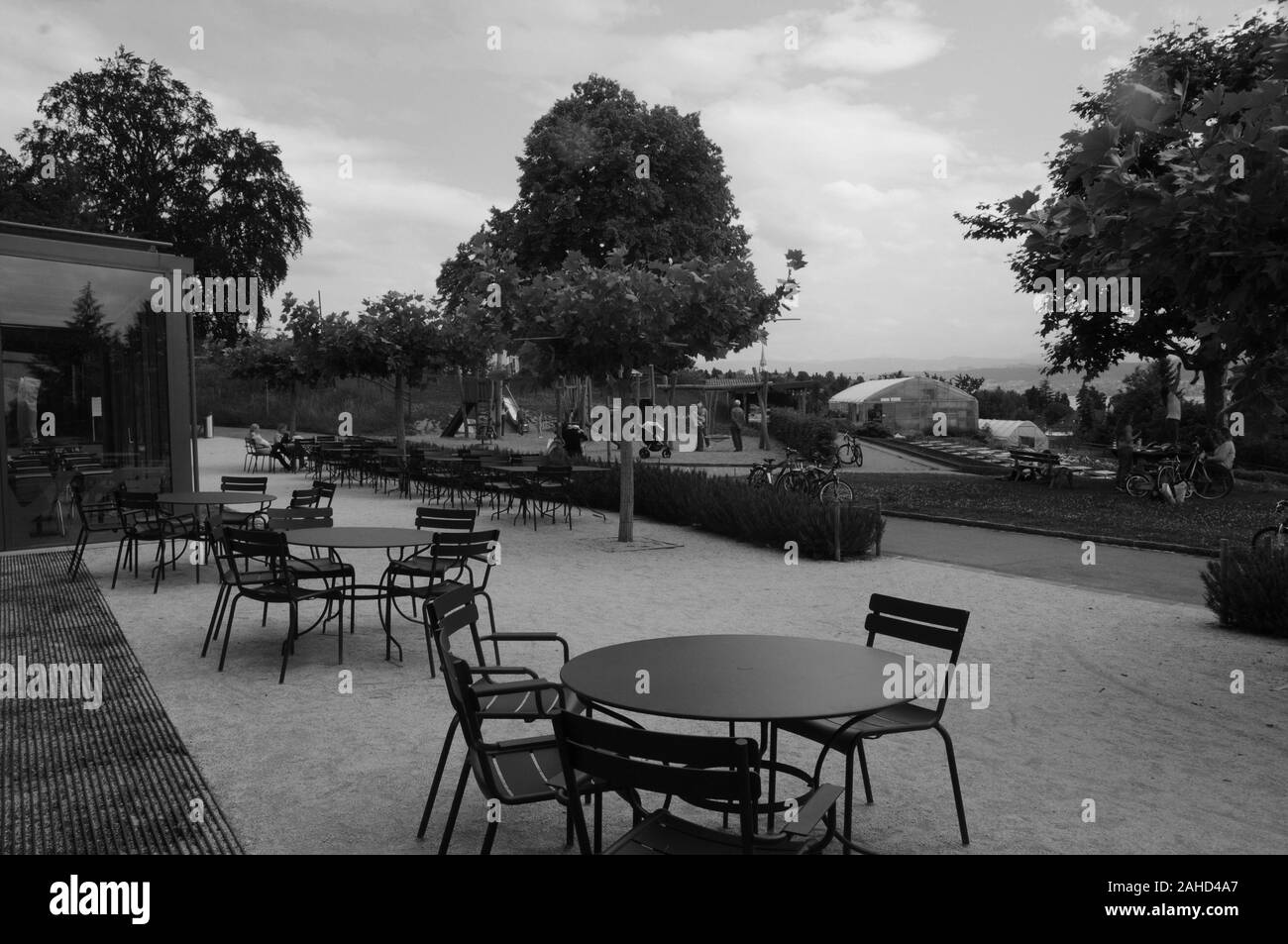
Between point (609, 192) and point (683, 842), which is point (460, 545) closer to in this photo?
point (683, 842)

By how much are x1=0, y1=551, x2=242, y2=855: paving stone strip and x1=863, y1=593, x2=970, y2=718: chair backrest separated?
2.65 meters

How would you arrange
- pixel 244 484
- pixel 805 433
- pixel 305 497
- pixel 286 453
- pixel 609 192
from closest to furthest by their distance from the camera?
pixel 305 497 → pixel 244 484 → pixel 286 453 → pixel 609 192 → pixel 805 433

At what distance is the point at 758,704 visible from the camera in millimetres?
3096

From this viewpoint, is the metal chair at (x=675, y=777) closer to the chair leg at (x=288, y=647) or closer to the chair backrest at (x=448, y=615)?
the chair backrest at (x=448, y=615)

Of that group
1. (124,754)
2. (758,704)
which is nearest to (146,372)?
(124,754)

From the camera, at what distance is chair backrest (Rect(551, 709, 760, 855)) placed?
8.02 feet

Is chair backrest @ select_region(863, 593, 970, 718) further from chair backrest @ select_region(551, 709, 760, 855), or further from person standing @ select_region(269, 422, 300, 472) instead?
person standing @ select_region(269, 422, 300, 472)

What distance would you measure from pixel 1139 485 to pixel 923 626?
16330mm

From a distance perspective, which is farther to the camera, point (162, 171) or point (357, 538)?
point (162, 171)

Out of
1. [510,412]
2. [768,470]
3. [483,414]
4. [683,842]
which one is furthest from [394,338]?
[510,412]

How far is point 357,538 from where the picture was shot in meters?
7.00

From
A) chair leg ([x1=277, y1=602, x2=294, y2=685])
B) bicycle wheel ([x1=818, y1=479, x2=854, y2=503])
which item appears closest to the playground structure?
bicycle wheel ([x1=818, y1=479, x2=854, y2=503])
